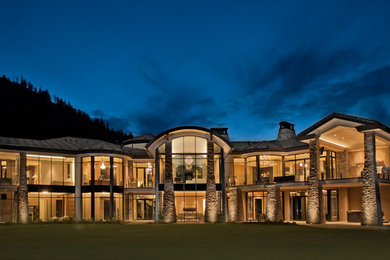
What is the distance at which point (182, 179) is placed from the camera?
39.8 metres

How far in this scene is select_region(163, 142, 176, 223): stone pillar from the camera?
125 feet

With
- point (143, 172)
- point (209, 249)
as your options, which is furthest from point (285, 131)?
point (209, 249)

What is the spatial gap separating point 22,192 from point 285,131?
86.3ft

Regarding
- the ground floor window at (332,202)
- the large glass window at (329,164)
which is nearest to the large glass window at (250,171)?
the large glass window at (329,164)

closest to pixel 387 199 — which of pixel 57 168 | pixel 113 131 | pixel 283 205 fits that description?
pixel 283 205

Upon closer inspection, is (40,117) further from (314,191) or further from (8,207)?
(314,191)

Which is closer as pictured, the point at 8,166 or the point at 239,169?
the point at 8,166

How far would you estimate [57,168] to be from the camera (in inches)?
1631

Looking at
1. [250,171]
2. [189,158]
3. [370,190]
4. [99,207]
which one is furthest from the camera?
[250,171]

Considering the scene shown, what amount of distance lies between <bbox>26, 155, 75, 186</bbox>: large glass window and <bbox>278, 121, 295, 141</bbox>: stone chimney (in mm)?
21213

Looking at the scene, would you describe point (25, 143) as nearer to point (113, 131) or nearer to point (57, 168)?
point (57, 168)

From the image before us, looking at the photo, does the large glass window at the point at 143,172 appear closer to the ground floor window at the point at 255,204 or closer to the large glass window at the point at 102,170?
the large glass window at the point at 102,170

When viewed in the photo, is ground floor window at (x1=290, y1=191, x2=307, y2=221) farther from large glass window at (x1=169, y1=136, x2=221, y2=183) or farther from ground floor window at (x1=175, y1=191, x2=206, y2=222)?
ground floor window at (x1=175, y1=191, x2=206, y2=222)

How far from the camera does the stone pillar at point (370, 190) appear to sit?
2980cm
